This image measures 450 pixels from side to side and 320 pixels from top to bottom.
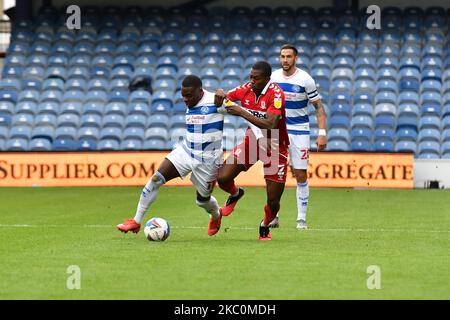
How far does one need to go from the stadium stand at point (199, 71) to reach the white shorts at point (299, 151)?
38.1 feet

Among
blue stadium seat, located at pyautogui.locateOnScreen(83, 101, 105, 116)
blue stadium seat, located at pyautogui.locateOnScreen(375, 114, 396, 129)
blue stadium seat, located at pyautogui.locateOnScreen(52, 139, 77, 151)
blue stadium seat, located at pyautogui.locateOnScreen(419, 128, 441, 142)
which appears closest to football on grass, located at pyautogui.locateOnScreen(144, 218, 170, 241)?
blue stadium seat, located at pyautogui.locateOnScreen(52, 139, 77, 151)

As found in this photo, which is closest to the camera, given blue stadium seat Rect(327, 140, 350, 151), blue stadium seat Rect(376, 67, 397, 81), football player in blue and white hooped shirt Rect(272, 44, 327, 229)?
football player in blue and white hooped shirt Rect(272, 44, 327, 229)

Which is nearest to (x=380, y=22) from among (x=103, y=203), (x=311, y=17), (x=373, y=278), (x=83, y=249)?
(x=311, y=17)

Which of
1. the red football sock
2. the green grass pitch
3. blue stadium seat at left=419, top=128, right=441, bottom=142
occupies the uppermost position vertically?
blue stadium seat at left=419, top=128, right=441, bottom=142

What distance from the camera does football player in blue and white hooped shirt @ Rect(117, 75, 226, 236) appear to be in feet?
46.4

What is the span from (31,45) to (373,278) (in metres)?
24.2

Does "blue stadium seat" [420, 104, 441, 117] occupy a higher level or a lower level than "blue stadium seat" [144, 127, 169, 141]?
higher

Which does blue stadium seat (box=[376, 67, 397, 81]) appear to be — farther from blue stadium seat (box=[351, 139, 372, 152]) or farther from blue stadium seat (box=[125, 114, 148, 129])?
blue stadium seat (box=[125, 114, 148, 129])

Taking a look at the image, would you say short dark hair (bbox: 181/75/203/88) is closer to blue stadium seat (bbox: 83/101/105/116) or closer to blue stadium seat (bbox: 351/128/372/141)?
blue stadium seat (bbox: 351/128/372/141)

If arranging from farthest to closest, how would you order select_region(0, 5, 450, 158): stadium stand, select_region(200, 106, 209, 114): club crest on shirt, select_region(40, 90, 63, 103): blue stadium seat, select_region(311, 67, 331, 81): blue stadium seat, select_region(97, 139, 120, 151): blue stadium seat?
select_region(40, 90, 63, 103): blue stadium seat, select_region(311, 67, 331, 81): blue stadium seat, select_region(0, 5, 450, 158): stadium stand, select_region(97, 139, 120, 151): blue stadium seat, select_region(200, 106, 209, 114): club crest on shirt

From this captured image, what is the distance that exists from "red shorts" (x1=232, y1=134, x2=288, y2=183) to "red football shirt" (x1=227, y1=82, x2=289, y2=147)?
205mm

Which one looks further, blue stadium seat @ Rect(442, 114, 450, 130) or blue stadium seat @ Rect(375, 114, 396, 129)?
blue stadium seat @ Rect(375, 114, 396, 129)

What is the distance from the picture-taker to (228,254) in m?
12.4
